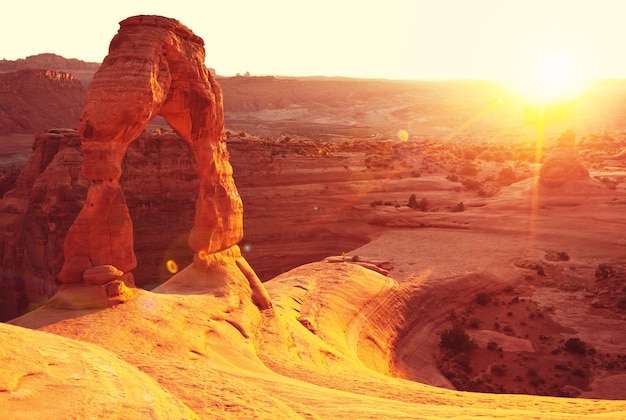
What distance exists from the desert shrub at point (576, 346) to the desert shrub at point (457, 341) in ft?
8.53

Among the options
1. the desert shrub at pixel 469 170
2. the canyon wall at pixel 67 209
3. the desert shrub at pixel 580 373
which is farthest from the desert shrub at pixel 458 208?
the desert shrub at pixel 580 373

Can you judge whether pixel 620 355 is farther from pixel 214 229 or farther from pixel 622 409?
pixel 214 229

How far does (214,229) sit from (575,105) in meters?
98.0

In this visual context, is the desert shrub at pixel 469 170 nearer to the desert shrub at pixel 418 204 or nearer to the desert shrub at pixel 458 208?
the desert shrub at pixel 418 204

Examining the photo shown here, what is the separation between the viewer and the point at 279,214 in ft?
94.7

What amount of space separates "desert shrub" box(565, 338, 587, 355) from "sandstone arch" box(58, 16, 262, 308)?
10.9 meters

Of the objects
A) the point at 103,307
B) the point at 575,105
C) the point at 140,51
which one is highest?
the point at 575,105

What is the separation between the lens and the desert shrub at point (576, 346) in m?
15.7

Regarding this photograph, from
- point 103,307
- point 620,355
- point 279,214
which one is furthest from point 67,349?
point 279,214

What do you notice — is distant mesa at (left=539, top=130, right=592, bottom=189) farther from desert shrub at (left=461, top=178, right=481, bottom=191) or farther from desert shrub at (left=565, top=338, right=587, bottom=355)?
desert shrub at (left=565, top=338, right=587, bottom=355)

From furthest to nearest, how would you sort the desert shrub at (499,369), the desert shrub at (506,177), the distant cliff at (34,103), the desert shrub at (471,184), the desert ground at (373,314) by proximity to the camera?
the distant cliff at (34,103) → the desert shrub at (506,177) → the desert shrub at (471,184) → the desert shrub at (499,369) → the desert ground at (373,314)

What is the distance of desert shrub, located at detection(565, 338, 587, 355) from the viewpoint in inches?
618

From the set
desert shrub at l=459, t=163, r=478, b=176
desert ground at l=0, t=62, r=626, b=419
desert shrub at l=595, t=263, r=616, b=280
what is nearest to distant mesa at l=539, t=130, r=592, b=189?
desert ground at l=0, t=62, r=626, b=419

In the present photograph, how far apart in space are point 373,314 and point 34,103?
5307cm
